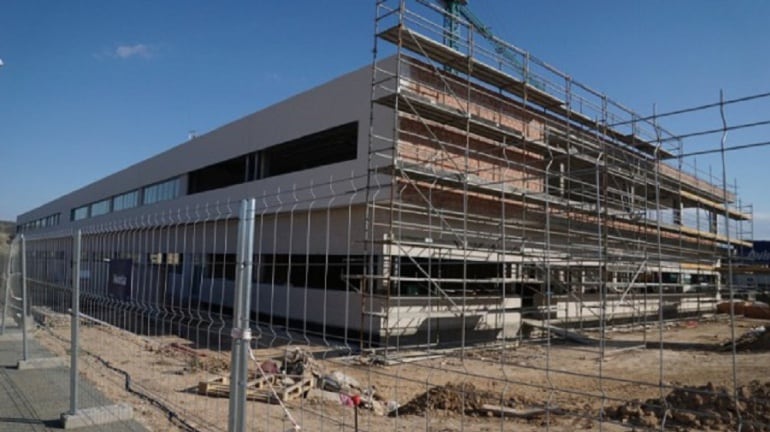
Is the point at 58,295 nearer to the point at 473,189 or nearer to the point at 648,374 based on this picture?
the point at 473,189

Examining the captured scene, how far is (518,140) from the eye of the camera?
1691 centimetres

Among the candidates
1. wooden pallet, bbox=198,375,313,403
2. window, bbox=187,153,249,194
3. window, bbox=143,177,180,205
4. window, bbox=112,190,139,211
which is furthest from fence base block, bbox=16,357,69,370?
window, bbox=112,190,139,211

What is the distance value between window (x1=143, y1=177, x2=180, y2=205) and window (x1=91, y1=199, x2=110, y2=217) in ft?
30.9

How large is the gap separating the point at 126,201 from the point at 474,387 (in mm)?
31916

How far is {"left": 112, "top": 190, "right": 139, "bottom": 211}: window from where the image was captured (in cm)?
3350

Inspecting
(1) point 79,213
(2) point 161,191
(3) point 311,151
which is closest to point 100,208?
(1) point 79,213

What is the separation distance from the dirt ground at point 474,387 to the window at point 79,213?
34.8 m

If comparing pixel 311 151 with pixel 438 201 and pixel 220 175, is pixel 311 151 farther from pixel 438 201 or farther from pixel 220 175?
pixel 220 175

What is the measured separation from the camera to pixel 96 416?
5141mm

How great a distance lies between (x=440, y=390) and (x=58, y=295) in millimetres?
7698

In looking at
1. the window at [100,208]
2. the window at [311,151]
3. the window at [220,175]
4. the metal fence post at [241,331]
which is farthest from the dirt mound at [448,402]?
the window at [100,208]

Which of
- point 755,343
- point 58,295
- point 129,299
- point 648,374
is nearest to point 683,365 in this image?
point 648,374

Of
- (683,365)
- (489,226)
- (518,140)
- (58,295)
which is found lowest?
(683,365)

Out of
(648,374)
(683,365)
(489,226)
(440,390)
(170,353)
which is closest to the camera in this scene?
(440,390)
